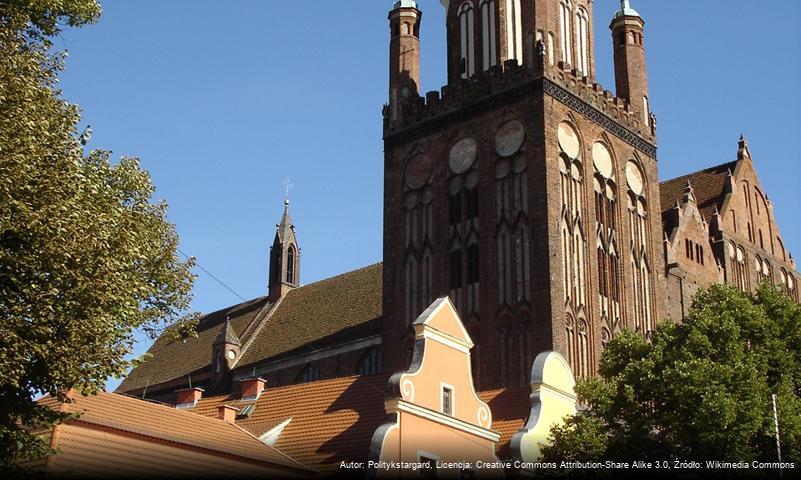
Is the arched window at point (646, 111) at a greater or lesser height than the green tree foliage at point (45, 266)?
greater

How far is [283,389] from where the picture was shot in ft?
102

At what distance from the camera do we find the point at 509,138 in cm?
4081

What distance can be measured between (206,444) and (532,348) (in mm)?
14950

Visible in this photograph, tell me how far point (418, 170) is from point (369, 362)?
7.84 metres

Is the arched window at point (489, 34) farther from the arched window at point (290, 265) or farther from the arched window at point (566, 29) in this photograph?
the arched window at point (290, 265)

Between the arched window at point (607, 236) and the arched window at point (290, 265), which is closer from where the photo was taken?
the arched window at point (607, 236)

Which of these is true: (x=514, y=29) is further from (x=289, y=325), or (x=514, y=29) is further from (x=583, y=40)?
(x=289, y=325)

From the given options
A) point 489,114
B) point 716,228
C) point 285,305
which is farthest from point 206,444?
point 285,305

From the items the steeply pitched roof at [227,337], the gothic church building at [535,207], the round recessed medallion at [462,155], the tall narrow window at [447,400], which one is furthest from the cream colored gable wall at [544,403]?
the steeply pitched roof at [227,337]

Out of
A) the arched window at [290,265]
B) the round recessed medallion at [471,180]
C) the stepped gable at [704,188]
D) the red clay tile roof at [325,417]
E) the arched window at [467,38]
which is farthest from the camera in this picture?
the arched window at [290,265]

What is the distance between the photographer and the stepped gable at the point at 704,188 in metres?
47.4

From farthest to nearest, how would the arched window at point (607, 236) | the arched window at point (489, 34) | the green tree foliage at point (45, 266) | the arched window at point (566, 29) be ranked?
the arched window at point (489, 34), the arched window at point (566, 29), the arched window at point (607, 236), the green tree foliage at point (45, 266)

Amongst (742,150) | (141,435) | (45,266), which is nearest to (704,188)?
(742,150)

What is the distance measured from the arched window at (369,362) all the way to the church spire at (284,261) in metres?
13.0
